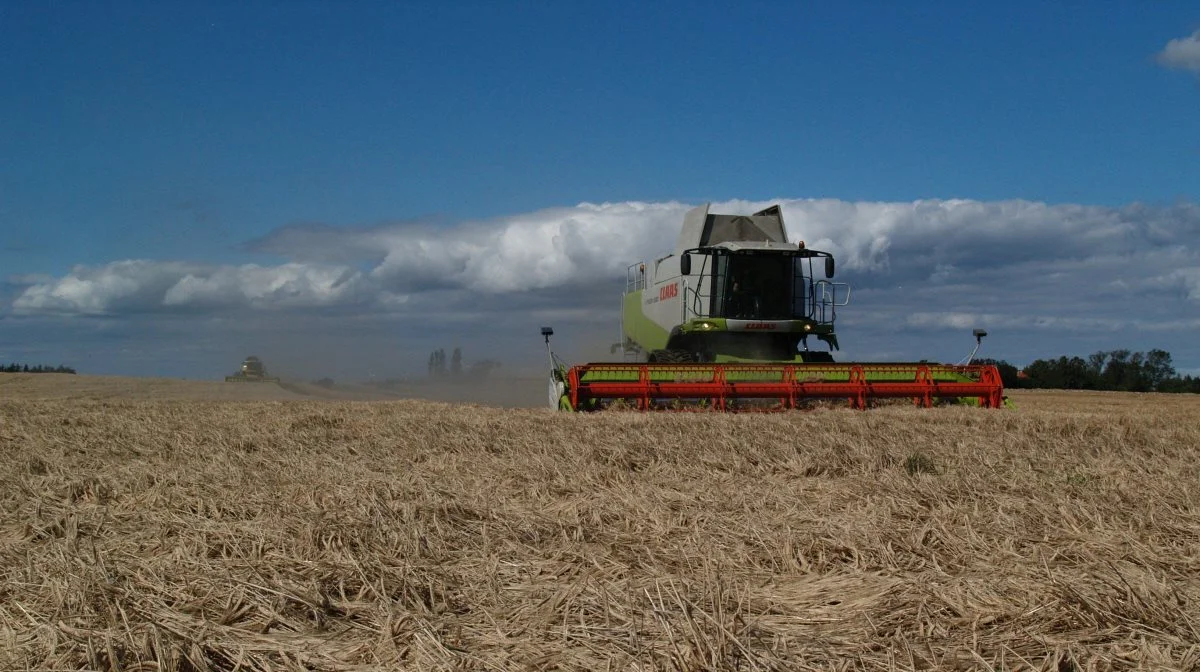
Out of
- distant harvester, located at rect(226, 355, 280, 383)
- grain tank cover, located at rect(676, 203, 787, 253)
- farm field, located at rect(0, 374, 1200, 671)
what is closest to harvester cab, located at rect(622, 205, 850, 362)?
grain tank cover, located at rect(676, 203, 787, 253)

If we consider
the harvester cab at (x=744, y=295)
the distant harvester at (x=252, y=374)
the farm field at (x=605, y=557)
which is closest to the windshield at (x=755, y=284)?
the harvester cab at (x=744, y=295)

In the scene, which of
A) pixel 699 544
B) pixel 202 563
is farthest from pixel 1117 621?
pixel 202 563

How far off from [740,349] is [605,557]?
1260 cm

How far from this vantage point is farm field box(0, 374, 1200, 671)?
2834mm

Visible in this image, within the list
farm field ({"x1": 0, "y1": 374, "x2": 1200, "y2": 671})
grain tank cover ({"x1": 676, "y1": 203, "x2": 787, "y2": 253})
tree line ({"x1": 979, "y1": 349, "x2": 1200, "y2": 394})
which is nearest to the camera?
farm field ({"x1": 0, "y1": 374, "x2": 1200, "y2": 671})

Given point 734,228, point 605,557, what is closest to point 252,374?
point 734,228

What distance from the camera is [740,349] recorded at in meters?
16.4

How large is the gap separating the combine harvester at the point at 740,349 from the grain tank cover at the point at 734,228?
0.02 meters

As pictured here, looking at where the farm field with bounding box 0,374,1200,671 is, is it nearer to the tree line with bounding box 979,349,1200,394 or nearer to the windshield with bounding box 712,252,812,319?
the windshield with bounding box 712,252,812,319

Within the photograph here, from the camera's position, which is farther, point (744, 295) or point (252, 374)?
point (252, 374)

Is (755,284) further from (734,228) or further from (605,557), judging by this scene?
(605,557)

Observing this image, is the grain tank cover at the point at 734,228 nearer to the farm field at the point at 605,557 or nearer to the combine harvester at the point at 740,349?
the combine harvester at the point at 740,349

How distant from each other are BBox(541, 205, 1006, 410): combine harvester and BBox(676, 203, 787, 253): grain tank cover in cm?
2

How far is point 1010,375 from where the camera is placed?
32.4m
